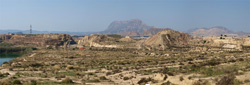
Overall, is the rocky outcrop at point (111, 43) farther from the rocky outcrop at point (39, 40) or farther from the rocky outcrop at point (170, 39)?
the rocky outcrop at point (39, 40)

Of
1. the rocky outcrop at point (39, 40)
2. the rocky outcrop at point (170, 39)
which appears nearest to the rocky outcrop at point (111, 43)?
the rocky outcrop at point (170, 39)

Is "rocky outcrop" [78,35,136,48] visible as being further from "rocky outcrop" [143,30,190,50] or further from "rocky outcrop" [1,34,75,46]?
"rocky outcrop" [1,34,75,46]

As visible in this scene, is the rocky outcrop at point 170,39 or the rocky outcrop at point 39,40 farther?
the rocky outcrop at point 39,40

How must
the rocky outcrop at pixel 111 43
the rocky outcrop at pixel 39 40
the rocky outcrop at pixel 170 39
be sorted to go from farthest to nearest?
the rocky outcrop at pixel 39 40
the rocky outcrop at pixel 111 43
the rocky outcrop at pixel 170 39

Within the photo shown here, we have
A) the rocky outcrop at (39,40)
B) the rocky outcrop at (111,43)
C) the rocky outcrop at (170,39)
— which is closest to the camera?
the rocky outcrop at (170,39)

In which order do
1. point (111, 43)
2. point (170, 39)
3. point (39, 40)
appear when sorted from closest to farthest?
point (170, 39), point (111, 43), point (39, 40)

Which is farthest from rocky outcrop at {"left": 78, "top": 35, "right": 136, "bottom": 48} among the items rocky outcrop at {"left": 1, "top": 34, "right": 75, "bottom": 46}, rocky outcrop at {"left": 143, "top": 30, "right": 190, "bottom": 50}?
rocky outcrop at {"left": 1, "top": 34, "right": 75, "bottom": 46}

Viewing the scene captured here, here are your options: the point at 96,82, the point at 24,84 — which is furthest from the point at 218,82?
the point at 24,84

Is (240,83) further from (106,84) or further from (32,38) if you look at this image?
(32,38)

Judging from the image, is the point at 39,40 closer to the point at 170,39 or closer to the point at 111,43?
the point at 111,43

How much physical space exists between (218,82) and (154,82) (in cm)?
493

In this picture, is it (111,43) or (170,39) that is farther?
(111,43)

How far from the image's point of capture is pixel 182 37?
98.7m

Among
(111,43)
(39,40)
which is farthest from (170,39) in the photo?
(39,40)
